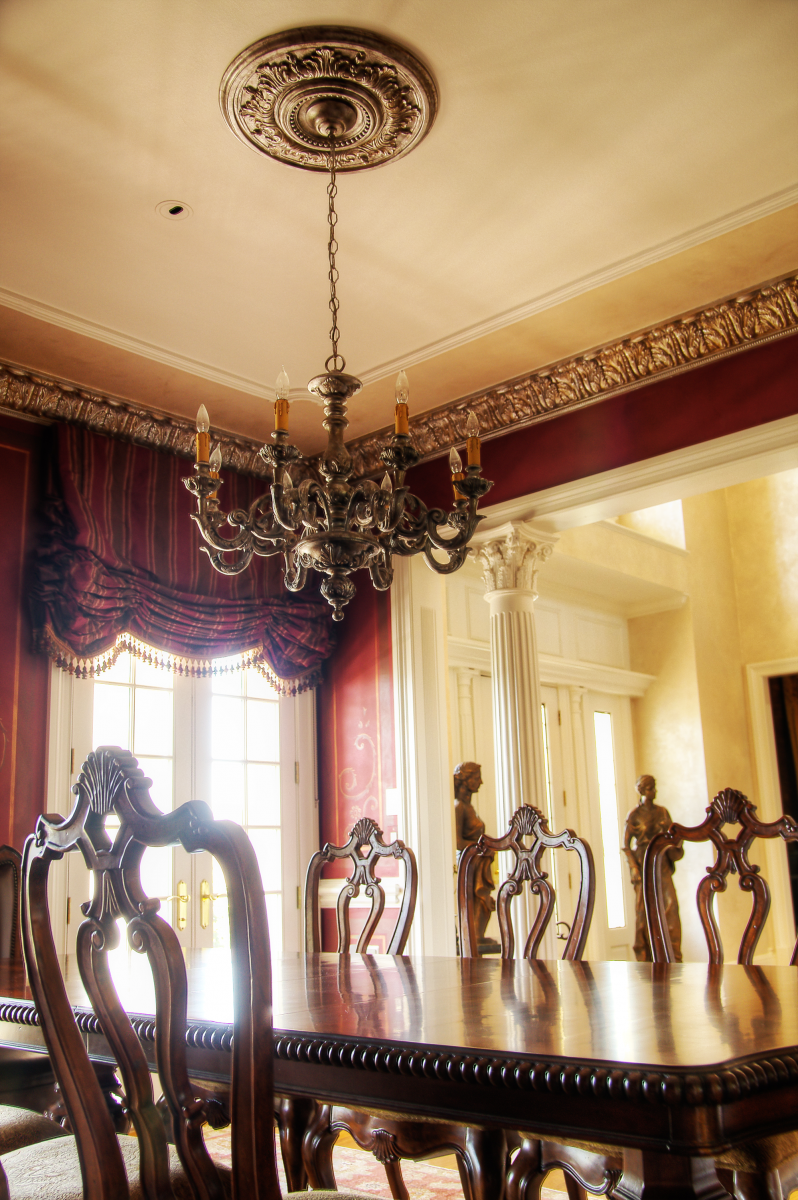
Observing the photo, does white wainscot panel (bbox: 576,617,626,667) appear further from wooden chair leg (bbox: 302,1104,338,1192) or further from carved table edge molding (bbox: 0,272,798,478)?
wooden chair leg (bbox: 302,1104,338,1192)

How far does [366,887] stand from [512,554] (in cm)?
217

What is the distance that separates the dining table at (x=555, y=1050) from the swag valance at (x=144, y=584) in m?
2.31

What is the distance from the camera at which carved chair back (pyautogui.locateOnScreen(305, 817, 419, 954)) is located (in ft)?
10.5

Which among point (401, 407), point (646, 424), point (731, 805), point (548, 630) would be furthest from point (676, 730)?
point (401, 407)

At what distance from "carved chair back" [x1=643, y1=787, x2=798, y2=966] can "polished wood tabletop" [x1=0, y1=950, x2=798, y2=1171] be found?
32 centimetres

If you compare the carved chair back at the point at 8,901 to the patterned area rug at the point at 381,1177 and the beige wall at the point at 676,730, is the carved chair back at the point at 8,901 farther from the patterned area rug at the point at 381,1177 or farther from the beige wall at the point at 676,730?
the beige wall at the point at 676,730

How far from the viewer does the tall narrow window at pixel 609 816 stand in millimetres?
7793

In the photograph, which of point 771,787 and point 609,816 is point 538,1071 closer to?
point 609,816

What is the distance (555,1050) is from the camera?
4.34 ft

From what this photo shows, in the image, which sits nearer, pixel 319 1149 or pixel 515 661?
pixel 319 1149

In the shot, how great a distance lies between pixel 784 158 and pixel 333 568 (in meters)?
2.09

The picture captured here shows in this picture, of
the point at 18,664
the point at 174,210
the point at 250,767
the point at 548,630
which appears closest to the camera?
the point at 174,210

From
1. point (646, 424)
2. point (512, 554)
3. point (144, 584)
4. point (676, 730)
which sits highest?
point (646, 424)

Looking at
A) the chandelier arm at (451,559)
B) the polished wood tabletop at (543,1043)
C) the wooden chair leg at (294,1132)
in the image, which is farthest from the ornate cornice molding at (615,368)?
the wooden chair leg at (294,1132)
